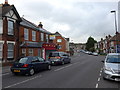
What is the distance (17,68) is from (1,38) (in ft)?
26.8

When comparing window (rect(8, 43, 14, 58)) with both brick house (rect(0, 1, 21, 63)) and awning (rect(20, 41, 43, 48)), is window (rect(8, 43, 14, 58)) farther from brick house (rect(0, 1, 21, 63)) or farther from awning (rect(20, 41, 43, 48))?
awning (rect(20, 41, 43, 48))

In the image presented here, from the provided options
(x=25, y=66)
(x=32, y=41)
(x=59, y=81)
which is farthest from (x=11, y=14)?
(x=59, y=81)

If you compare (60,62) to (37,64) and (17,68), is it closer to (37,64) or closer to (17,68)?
(37,64)

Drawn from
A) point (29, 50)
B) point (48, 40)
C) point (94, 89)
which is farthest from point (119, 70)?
point (48, 40)

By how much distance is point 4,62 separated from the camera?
1717cm

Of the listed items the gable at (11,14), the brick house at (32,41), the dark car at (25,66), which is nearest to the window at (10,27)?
the gable at (11,14)

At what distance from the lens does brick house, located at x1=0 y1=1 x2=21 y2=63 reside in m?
17.3

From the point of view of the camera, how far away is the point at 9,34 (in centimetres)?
1833

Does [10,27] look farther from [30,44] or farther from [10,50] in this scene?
[30,44]

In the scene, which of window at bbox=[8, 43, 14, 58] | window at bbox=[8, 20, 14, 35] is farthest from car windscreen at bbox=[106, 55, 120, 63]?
window at bbox=[8, 20, 14, 35]

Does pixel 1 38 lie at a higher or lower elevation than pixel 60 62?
higher

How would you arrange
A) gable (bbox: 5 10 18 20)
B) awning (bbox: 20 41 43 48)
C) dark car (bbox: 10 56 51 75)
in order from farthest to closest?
awning (bbox: 20 41 43 48)
gable (bbox: 5 10 18 20)
dark car (bbox: 10 56 51 75)

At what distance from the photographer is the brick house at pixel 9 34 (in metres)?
17.3

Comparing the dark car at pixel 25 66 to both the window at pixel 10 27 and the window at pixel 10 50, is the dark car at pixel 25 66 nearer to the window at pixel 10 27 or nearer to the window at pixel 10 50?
the window at pixel 10 50
